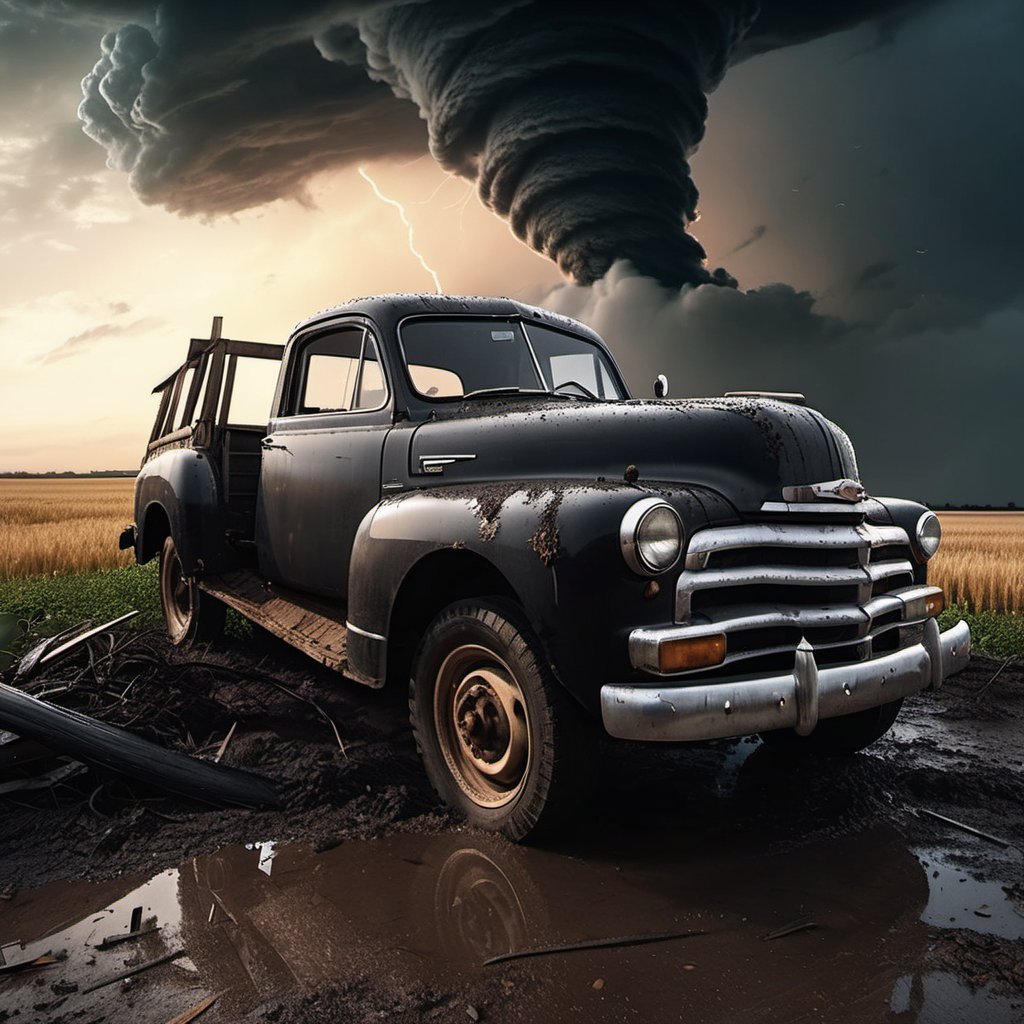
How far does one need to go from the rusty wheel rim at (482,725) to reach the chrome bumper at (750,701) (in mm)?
441

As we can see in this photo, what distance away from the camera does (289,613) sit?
4.62 metres

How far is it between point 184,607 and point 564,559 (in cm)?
458

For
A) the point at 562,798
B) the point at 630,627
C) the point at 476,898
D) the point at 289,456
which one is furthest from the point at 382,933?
the point at 289,456

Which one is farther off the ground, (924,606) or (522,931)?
(924,606)

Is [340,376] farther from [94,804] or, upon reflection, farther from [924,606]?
[924,606]

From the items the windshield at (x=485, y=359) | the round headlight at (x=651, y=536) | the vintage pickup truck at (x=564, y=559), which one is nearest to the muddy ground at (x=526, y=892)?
the vintage pickup truck at (x=564, y=559)

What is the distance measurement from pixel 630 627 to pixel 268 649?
4.08m

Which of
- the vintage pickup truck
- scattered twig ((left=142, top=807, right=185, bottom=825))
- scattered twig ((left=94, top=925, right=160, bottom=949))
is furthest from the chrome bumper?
scattered twig ((left=142, top=807, right=185, bottom=825))

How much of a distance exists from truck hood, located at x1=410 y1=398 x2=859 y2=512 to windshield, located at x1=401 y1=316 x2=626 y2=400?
0.53m

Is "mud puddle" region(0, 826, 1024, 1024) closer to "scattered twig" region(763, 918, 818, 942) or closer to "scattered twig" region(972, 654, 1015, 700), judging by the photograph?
"scattered twig" region(763, 918, 818, 942)

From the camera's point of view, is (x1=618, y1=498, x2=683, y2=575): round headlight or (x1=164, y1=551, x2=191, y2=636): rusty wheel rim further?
(x1=164, y1=551, x2=191, y2=636): rusty wheel rim

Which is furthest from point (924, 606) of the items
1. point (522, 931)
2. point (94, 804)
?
point (94, 804)

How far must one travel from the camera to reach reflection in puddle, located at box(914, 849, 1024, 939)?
8.16 ft

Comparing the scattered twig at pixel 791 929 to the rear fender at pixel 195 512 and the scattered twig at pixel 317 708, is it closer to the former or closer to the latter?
the scattered twig at pixel 317 708
